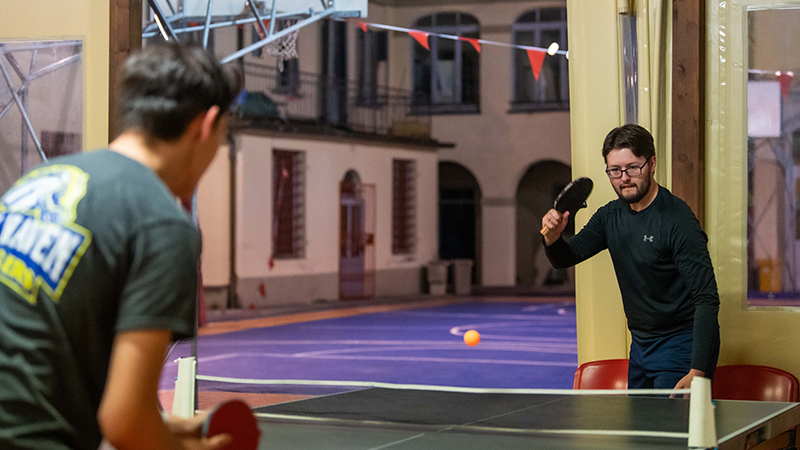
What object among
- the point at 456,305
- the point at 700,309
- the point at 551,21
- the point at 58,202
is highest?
the point at 551,21

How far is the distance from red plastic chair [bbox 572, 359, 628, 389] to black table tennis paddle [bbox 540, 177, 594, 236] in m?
0.84

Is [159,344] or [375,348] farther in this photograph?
[375,348]

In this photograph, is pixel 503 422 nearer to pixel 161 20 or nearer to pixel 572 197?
pixel 572 197

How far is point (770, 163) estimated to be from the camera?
537 centimetres

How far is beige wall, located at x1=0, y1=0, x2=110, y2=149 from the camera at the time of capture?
18.3 feet

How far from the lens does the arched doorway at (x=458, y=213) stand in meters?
28.3

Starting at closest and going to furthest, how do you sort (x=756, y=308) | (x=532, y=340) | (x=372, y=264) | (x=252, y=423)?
(x=252, y=423), (x=756, y=308), (x=532, y=340), (x=372, y=264)

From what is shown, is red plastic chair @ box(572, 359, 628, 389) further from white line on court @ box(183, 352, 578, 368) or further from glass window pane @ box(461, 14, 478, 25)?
glass window pane @ box(461, 14, 478, 25)

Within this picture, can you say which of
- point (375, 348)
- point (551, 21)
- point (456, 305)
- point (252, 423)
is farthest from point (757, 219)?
point (551, 21)

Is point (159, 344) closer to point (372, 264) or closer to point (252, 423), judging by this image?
point (252, 423)

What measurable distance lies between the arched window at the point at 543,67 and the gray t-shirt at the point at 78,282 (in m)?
25.9

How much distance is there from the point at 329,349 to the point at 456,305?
30.5 ft

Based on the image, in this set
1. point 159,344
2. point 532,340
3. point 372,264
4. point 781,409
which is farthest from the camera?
point 372,264

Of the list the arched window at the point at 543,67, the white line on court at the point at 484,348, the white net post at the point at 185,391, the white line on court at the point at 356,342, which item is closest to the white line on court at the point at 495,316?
the white line on court at the point at 356,342
